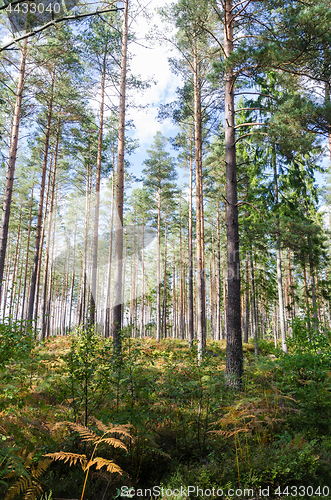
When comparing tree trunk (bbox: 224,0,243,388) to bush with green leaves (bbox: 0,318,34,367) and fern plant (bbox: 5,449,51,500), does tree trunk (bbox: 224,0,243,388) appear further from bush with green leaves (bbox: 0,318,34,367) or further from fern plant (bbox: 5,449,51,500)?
bush with green leaves (bbox: 0,318,34,367)

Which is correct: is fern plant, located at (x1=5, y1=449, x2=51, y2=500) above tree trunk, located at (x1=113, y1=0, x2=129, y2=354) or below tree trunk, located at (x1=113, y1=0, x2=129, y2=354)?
below

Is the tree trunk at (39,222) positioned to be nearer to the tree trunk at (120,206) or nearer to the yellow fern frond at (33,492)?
the tree trunk at (120,206)

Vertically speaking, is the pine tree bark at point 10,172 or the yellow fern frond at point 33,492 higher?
the pine tree bark at point 10,172

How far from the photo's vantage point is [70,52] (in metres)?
11.6

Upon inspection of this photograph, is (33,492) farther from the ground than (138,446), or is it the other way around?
(33,492)

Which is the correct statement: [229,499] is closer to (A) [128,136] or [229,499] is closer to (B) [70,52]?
(B) [70,52]

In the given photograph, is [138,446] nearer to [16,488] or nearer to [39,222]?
[16,488]

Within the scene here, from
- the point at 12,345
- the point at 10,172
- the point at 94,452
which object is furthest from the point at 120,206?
the point at 94,452

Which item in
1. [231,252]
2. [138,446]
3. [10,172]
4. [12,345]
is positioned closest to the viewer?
[138,446]

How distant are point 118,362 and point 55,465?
134cm

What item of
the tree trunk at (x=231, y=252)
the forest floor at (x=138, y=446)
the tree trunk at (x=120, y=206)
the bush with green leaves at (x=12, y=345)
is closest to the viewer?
the forest floor at (x=138, y=446)

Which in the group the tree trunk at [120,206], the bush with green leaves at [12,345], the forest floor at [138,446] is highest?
the tree trunk at [120,206]

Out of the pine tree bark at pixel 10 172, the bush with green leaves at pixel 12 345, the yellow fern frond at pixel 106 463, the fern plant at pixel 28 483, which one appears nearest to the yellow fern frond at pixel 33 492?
the fern plant at pixel 28 483

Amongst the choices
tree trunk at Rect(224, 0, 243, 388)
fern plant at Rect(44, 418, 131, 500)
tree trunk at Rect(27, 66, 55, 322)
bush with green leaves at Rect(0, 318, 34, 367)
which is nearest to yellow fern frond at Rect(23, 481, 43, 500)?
fern plant at Rect(44, 418, 131, 500)
